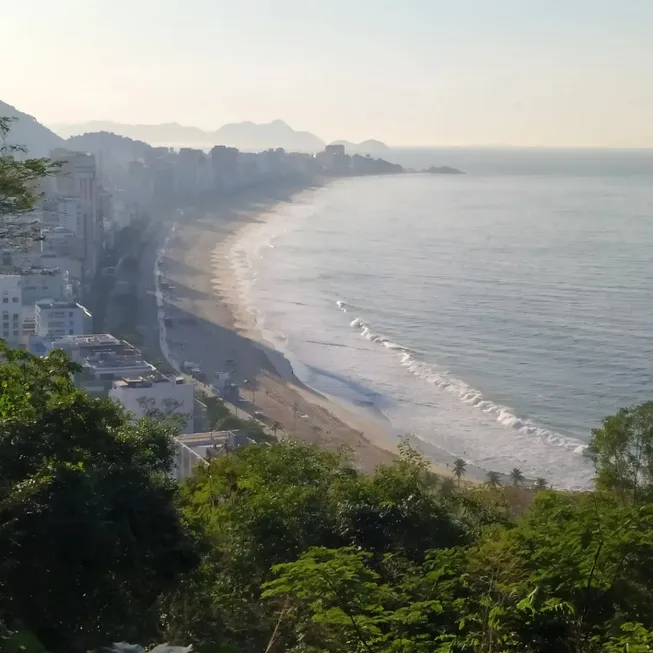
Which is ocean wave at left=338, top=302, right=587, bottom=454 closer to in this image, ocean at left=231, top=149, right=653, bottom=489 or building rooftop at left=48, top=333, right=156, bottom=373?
ocean at left=231, top=149, right=653, bottom=489

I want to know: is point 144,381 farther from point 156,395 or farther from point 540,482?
point 540,482

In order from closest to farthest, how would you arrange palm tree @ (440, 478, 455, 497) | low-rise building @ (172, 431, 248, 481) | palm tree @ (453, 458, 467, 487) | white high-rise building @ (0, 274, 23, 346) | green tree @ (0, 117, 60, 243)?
green tree @ (0, 117, 60, 243)
palm tree @ (440, 478, 455, 497)
low-rise building @ (172, 431, 248, 481)
palm tree @ (453, 458, 467, 487)
white high-rise building @ (0, 274, 23, 346)

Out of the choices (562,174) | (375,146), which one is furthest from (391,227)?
(375,146)

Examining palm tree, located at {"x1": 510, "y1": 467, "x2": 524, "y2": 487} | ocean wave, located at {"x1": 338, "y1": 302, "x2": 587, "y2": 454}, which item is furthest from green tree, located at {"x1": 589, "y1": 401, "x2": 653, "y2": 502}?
ocean wave, located at {"x1": 338, "y1": 302, "x2": 587, "y2": 454}

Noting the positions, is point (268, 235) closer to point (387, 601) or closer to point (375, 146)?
point (387, 601)

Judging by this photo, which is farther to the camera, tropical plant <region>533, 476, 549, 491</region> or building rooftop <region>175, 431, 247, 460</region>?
building rooftop <region>175, 431, 247, 460</region>

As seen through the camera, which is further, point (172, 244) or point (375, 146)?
point (375, 146)

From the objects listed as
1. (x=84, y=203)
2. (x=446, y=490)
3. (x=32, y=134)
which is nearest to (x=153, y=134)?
(x=32, y=134)
